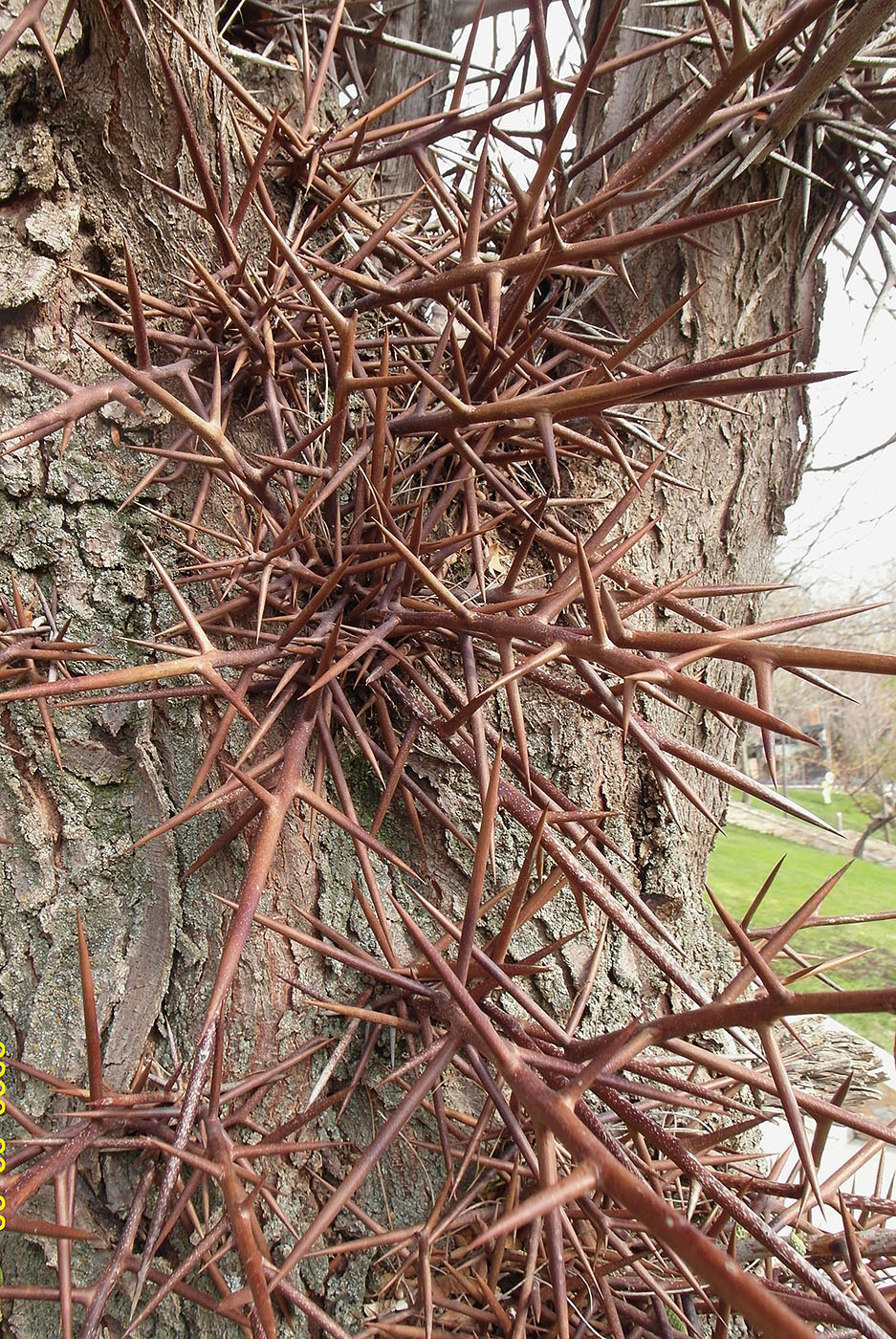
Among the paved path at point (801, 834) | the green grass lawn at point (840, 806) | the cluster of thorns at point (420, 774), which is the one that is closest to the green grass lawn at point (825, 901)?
the paved path at point (801, 834)

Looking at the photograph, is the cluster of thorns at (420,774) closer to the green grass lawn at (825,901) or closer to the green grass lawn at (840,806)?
the green grass lawn at (825,901)

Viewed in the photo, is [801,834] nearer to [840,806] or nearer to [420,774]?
[840,806]

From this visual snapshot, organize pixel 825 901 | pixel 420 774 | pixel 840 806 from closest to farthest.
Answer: pixel 420 774, pixel 825 901, pixel 840 806

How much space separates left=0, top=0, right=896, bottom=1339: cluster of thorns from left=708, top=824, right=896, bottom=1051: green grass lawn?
261 centimetres

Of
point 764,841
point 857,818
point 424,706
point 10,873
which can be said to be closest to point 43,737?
point 10,873

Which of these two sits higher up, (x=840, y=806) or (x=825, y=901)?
(x=840, y=806)

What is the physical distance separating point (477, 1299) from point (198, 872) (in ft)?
1.07

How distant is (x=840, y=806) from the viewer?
10.1 meters

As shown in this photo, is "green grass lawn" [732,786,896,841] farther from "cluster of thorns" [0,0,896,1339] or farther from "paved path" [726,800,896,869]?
"cluster of thorns" [0,0,896,1339]

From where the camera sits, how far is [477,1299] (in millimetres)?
477

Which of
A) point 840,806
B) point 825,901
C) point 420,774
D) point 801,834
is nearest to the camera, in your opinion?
point 420,774

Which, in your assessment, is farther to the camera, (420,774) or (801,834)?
(801,834)

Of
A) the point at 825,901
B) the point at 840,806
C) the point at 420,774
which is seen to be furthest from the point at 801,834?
the point at 420,774

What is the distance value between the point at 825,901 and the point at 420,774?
5.02 metres
